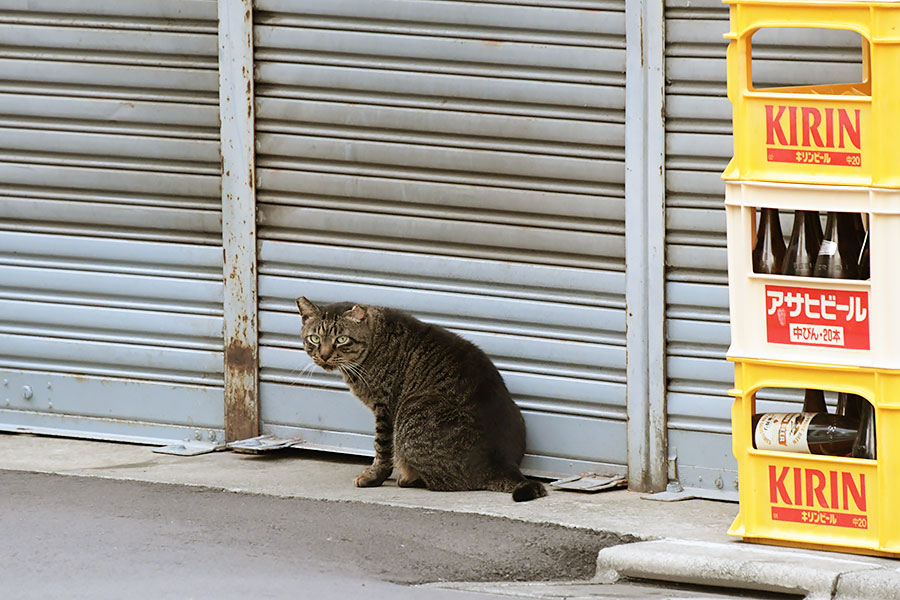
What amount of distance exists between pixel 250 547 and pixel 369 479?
4.48ft

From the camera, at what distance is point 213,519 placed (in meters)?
6.54

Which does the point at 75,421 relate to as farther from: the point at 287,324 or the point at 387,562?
the point at 387,562

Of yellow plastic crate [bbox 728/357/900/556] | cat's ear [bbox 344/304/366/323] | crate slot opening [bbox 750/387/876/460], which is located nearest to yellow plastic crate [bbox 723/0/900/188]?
yellow plastic crate [bbox 728/357/900/556]

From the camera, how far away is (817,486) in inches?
229

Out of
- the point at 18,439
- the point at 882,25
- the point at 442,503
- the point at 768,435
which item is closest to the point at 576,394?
the point at 442,503

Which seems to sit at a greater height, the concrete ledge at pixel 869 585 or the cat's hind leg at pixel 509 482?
the cat's hind leg at pixel 509 482

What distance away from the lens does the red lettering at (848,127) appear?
18.4ft

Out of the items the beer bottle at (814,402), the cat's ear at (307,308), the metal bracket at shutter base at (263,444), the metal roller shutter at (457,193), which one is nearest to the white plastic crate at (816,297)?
the beer bottle at (814,402)

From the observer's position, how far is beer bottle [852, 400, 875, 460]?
5789mm

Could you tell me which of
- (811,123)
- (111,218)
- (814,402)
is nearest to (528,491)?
(814,402)

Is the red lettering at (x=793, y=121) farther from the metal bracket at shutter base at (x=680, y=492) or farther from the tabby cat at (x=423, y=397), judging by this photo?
the tabby cat at (x=423, y=397)

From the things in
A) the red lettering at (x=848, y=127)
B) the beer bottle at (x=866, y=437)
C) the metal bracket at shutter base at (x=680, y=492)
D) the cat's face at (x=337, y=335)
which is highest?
the red lettering at (x=848, y=127)

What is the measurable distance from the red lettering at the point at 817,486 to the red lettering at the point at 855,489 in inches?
2.9

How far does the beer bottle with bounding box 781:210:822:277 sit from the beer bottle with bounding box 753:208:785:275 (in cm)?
4
